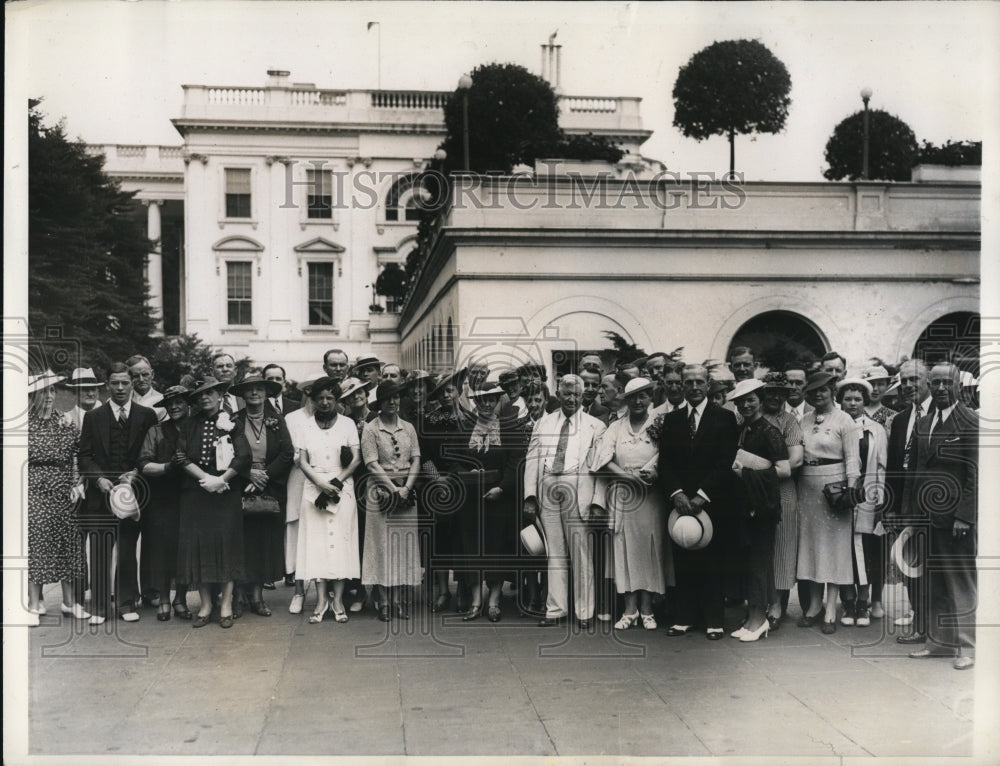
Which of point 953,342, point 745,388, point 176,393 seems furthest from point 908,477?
point 176,393

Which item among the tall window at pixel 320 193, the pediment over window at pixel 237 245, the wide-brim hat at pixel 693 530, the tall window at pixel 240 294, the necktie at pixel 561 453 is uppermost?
the tall window at pixel 320 193

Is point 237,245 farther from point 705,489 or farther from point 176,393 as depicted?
point 705,489

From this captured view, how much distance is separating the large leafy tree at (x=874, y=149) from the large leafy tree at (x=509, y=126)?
355cm

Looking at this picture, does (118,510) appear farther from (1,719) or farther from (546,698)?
(546,698)

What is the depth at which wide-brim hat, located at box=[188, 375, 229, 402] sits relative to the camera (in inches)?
292

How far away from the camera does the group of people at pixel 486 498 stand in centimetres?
721

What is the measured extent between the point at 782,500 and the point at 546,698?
2658mm

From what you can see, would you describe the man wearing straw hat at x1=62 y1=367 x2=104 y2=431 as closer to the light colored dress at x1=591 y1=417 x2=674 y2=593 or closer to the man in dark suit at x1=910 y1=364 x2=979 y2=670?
the light colored dress at x1=591 y1=417 x2=674 y2=593

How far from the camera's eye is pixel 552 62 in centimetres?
830

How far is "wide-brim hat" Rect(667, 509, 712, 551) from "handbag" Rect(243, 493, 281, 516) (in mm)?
3016

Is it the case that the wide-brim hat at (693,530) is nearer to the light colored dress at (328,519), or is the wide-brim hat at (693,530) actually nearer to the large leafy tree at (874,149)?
the light colored dress at (328,519)

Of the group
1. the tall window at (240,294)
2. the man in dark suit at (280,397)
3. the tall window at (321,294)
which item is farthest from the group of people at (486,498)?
the tall window at (321,294)

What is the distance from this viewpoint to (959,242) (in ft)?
59.4

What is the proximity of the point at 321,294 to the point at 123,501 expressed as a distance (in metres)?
7.59
